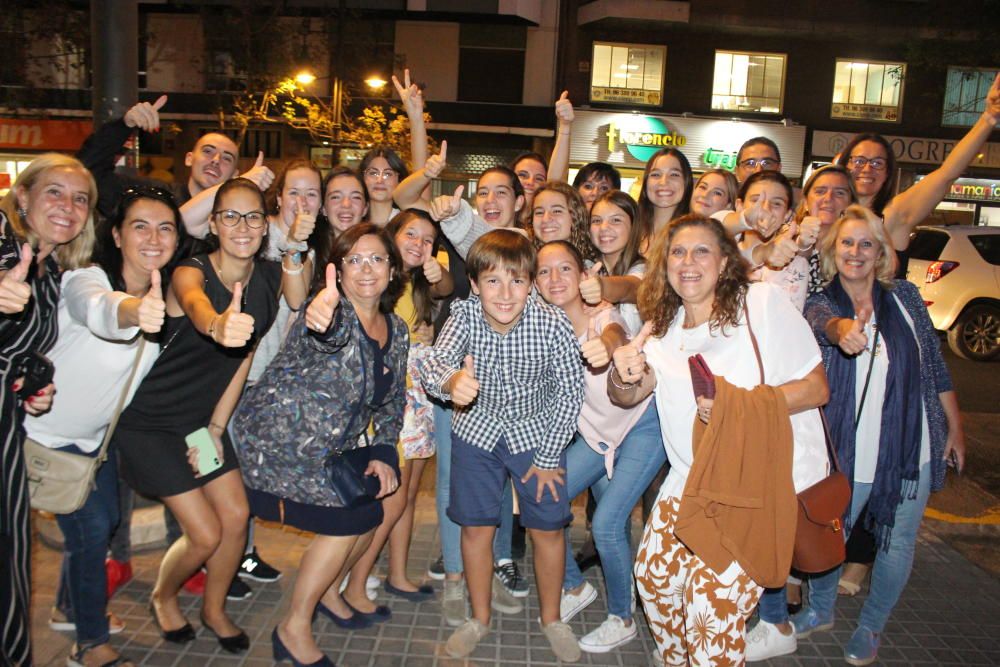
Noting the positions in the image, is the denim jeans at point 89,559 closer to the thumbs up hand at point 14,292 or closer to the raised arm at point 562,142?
the thumbs up hand at point 14,292

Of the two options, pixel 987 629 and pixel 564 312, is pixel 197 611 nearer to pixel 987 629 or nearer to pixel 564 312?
pixel 564 312

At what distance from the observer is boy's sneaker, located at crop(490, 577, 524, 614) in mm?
3924

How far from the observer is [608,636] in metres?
3.62

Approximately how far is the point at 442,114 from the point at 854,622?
690 inches

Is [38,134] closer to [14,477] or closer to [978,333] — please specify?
[14,477]

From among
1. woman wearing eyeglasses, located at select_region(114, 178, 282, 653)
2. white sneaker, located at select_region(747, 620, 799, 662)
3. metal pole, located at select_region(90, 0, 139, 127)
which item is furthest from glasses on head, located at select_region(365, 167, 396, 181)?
white sneaker, located at select_region(747, 620, 799, 662)

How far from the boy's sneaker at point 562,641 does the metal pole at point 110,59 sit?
12.9 ft

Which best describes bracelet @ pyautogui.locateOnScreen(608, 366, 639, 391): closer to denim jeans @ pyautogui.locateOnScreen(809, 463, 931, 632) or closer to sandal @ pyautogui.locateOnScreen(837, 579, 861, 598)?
denim jeans @ pyautogui.locateOnScreen(809, 463, 931, 632)

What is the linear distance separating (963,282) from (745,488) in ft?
34.4

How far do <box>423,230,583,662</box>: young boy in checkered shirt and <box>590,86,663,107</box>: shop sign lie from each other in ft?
55.7

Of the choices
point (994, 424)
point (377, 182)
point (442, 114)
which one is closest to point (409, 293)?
point (377, 182)

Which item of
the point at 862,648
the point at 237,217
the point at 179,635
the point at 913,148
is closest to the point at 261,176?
the point at 237,217

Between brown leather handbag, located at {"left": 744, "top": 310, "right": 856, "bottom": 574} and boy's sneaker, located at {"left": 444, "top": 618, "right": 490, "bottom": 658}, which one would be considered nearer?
brown leather handbag, located at {"left": 744, "top": 310, "right": 856, "bottom": 574}

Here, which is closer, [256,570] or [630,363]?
[630,363]
